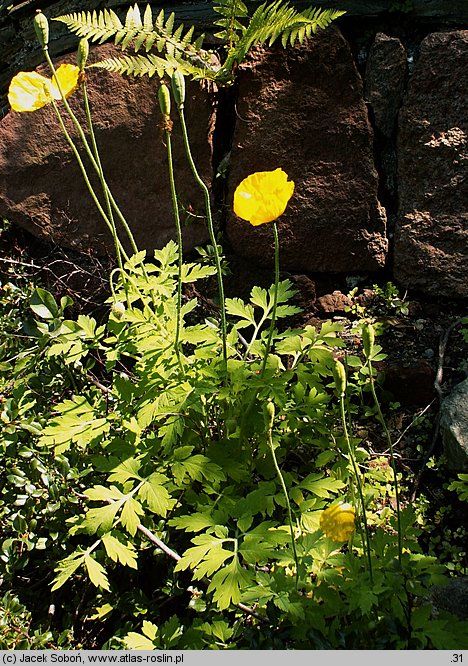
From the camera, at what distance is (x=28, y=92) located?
79.4 inches

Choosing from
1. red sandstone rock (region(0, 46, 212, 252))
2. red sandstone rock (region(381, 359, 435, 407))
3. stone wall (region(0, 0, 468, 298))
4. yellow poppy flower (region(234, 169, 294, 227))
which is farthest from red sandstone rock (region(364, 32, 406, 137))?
yellow poppy flower (region(234, 169, 294, 227))

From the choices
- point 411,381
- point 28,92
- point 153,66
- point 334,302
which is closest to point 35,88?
point 28,92

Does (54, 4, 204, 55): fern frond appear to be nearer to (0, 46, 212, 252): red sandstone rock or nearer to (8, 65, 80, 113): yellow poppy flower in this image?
(0, 46, 212, 252): red sandstone rock

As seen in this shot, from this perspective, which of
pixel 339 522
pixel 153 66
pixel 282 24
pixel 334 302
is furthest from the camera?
pixel 334 302

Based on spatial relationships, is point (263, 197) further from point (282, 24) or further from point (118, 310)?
point (282, 24)

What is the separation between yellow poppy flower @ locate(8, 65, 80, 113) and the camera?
1.96 meters

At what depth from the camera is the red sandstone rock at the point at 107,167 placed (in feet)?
9.12

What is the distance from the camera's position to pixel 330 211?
2.71 m

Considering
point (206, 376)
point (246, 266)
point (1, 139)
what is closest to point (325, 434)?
point (206, 376)

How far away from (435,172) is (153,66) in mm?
1074

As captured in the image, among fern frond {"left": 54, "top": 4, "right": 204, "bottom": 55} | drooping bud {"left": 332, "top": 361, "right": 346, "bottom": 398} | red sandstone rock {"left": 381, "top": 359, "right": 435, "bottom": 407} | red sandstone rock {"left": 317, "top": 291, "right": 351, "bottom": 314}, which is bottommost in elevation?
red sandstone rock {"left": 381, "top": 359, "right": 435, "bottom": 407}

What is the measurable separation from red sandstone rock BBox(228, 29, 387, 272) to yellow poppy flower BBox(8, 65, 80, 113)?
881mm

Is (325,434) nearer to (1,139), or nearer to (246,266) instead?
(246,266)

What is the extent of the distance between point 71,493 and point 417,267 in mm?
1510
